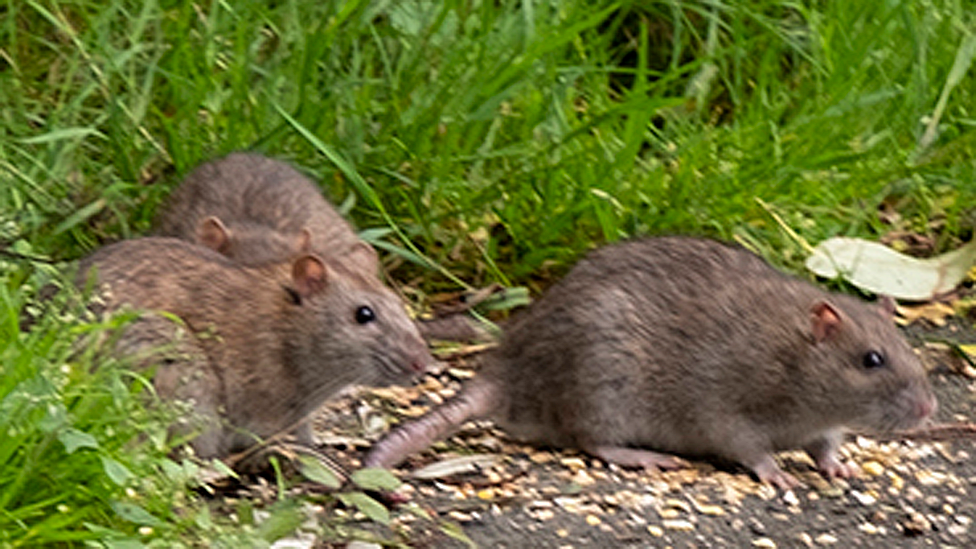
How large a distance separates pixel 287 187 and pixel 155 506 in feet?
7.09

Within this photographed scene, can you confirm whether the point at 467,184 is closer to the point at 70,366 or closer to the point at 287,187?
the point at 287,187

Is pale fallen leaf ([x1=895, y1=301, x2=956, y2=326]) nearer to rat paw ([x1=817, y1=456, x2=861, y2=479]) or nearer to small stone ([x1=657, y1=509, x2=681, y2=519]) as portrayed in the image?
rat paw ([x1=817, y1=456, x2=861, y2=479])

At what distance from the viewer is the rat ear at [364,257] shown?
17.7ft

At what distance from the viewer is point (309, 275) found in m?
5.05

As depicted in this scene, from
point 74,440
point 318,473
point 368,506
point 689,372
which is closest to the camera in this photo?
point 74,440

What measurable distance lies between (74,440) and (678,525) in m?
1.67

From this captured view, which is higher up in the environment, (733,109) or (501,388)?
(733,109)

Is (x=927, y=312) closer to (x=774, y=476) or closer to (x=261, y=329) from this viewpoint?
(x=774, y=476)

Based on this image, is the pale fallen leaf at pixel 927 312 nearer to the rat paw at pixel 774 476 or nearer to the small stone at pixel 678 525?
the rat paw at pixel 774 476

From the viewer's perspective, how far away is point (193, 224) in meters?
5.87

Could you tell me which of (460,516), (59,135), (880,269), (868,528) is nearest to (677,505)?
(868,528)

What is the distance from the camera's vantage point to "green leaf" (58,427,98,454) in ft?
12.5

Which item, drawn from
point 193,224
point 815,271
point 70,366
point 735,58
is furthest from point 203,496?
point 735,58

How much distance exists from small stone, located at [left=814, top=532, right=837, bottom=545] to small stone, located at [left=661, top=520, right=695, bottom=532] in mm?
326
